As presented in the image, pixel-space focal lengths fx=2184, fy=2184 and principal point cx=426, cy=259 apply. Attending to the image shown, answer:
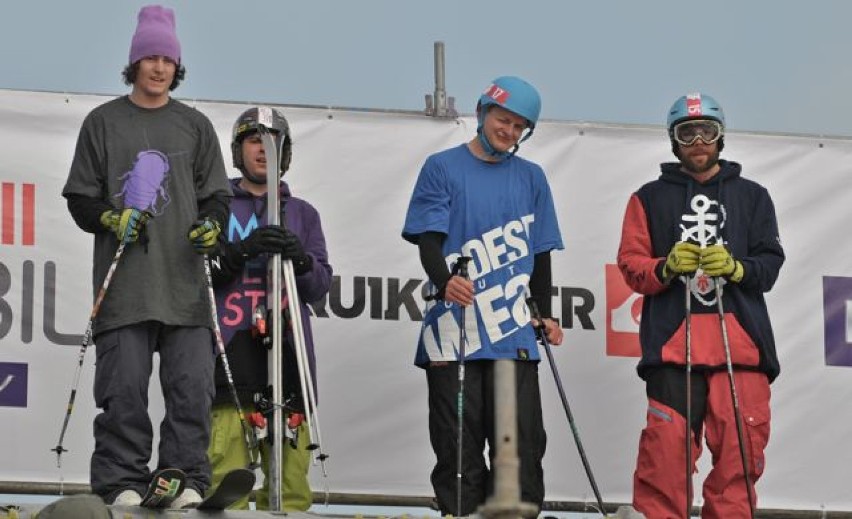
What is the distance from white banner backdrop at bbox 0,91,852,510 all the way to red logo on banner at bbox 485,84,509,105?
5.78 feet

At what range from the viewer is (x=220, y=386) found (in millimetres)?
9820

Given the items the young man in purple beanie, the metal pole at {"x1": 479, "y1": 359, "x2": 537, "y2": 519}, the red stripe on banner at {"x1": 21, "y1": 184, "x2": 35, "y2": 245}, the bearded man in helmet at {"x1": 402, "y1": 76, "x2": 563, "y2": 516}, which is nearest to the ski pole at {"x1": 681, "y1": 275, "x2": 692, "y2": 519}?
the bearded man in helmet at {"x1": 402, "y1": 76, "x2": 563, "y2": 516}

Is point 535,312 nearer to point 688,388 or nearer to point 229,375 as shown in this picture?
point 688,388

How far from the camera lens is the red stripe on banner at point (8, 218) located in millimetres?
11344

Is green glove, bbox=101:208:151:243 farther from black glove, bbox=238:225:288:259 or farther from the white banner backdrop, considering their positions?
the white banner backdrop

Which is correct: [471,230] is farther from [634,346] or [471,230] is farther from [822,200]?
[822,200]

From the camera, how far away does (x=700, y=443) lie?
9.90m

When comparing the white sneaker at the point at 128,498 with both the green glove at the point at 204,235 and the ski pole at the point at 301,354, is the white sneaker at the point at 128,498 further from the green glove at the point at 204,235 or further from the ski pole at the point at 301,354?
the green glove at the point at 204,235

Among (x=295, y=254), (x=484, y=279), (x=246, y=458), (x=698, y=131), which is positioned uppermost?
(x=698, y=131)

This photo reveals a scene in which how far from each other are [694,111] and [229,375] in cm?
259

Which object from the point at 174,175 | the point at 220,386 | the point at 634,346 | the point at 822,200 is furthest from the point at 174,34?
the point at 822,200

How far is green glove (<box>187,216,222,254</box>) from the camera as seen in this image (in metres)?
9.11

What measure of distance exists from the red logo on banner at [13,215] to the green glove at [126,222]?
95.2 inches

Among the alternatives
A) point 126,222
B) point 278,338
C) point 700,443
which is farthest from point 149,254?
point 700,443
